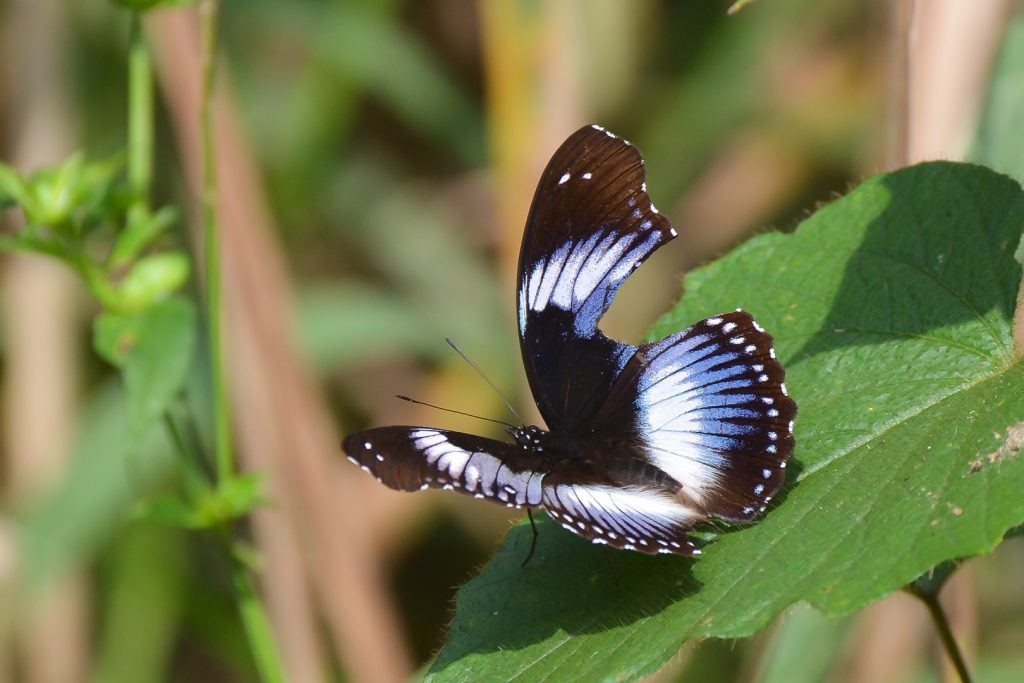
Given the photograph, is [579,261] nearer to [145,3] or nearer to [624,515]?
[624,515]

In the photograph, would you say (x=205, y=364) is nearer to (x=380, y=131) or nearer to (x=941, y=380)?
(x=380, y=131)

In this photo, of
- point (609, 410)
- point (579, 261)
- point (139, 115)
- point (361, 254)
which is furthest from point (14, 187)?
point (361, 254)

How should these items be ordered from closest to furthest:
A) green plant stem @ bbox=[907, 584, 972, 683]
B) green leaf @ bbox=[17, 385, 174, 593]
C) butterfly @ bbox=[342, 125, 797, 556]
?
1. green plant stem @ bbox=[907, 584, 972, 683]
2. butterfly @ bbox=[342, 125, 797, 556]
3. green leaf @ bbox=[17, 385, 174, 593]

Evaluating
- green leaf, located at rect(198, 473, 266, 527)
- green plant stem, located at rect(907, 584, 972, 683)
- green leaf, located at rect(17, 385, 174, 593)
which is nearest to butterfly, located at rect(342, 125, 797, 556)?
green plant stem, located at rect(907, 584, 972, 683)

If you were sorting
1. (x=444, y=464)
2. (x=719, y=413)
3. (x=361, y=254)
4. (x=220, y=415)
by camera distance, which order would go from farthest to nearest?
1. (x=361, y=254)
2. (x=220, y=415)
3. (x=719, y=413)
4. (x=444, y=464)

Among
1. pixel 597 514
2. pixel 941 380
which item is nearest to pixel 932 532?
pixel 941 380

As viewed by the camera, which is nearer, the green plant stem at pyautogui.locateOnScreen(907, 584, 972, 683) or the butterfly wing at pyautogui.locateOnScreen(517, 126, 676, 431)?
the green plant stem at pyautogui.locateOnScreen(907, 584, 972, 683)

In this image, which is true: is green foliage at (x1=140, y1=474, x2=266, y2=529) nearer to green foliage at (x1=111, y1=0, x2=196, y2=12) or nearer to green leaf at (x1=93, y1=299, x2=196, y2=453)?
green leaf at (x1=93, y1=299, x2=196, y2=453)
